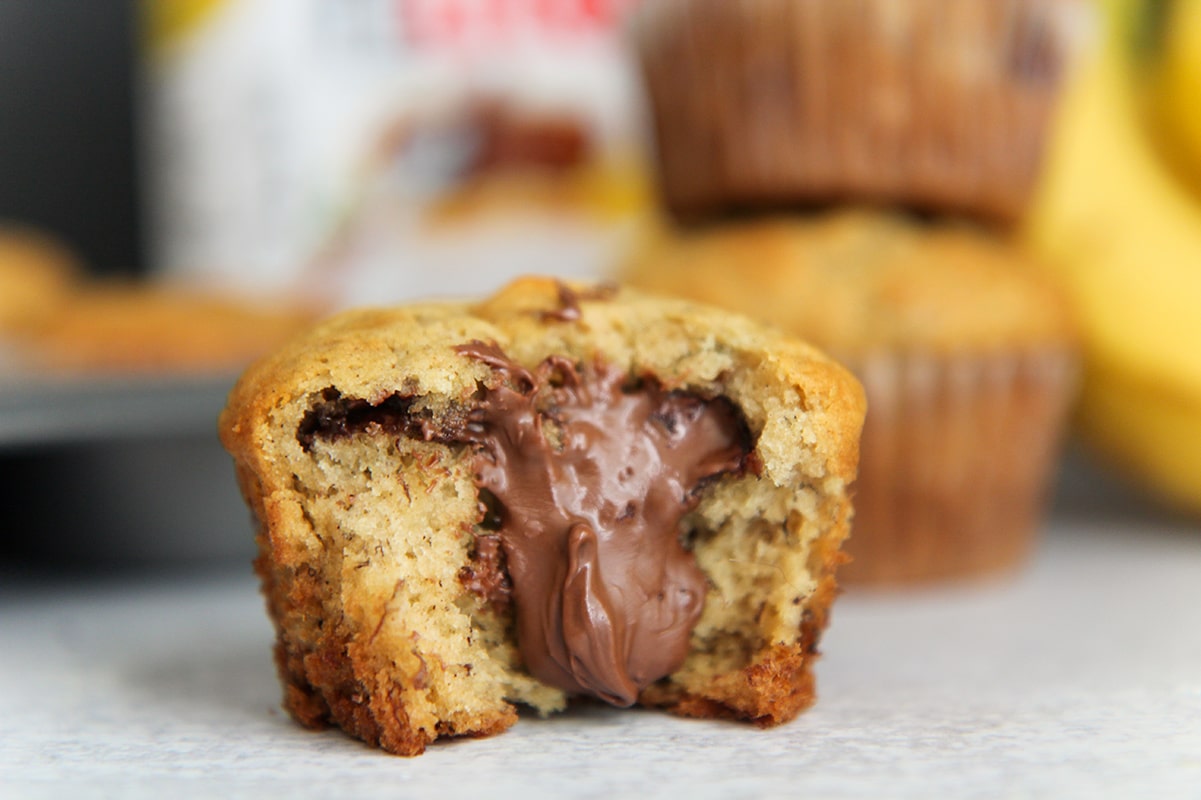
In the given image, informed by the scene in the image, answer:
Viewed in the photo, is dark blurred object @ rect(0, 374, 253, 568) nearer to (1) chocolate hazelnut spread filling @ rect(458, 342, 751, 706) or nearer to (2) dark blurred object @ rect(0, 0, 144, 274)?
(1) chocolate hazelnut spread filling @ rect(458, 342, 751, 706)

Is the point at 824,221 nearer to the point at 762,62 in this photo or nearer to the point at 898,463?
the point at 762,62

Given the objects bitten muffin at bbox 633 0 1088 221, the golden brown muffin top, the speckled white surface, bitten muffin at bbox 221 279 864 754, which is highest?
bitten muffin at bbox 633 0 1088 221

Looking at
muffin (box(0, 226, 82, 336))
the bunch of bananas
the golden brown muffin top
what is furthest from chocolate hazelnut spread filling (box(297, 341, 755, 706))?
muffin (box(0, 226, 82, 336))

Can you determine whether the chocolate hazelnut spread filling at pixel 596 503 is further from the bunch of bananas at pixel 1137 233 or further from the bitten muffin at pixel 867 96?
the bunch of bananas at pixel 1137 233

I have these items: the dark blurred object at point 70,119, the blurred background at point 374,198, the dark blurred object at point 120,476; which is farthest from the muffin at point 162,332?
the dark blurred object at point 70,119

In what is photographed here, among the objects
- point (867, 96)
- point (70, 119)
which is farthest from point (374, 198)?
point (867, 96)

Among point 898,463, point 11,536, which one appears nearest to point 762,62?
point 898,463
